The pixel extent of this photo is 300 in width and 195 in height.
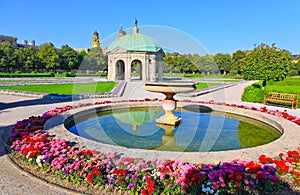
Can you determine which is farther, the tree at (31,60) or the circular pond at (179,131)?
the tree at (31,60)

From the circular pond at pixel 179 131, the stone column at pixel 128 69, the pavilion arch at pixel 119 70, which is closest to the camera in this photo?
the circular pond at pixel 179 131

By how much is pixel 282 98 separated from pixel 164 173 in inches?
534

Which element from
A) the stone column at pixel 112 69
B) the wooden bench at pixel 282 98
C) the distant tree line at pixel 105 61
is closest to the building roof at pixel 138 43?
the stone column at pixel 112 69

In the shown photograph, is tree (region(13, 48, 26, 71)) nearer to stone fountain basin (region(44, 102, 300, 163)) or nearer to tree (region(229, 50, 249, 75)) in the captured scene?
stone fountain basin (region(44, 102, 300, 163))

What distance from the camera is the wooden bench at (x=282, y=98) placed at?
13.8 metres

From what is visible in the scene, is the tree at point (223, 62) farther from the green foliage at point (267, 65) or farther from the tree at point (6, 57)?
the tree at point (6, 57)

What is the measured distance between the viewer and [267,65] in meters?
22.8

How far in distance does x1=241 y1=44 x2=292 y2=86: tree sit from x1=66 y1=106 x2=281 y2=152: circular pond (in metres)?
14.4

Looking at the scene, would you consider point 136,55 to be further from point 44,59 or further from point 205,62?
point 44,59

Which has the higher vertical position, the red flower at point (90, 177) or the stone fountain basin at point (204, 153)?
the stone fountain basin at point (204, 153)

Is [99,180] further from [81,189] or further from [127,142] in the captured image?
[127,142]

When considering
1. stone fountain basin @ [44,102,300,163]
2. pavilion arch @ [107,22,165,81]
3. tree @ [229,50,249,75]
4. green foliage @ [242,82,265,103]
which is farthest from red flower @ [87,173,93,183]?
tree @ [229,50,249,75]

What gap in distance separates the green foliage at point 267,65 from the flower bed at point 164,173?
20409 mm

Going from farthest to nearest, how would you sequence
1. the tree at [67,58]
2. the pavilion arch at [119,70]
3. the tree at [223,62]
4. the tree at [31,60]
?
1. the tree at [223,62]
2. the tree at [67,58]
3. the tree at [31,60]
4. the pavilion arch at [119,70]
